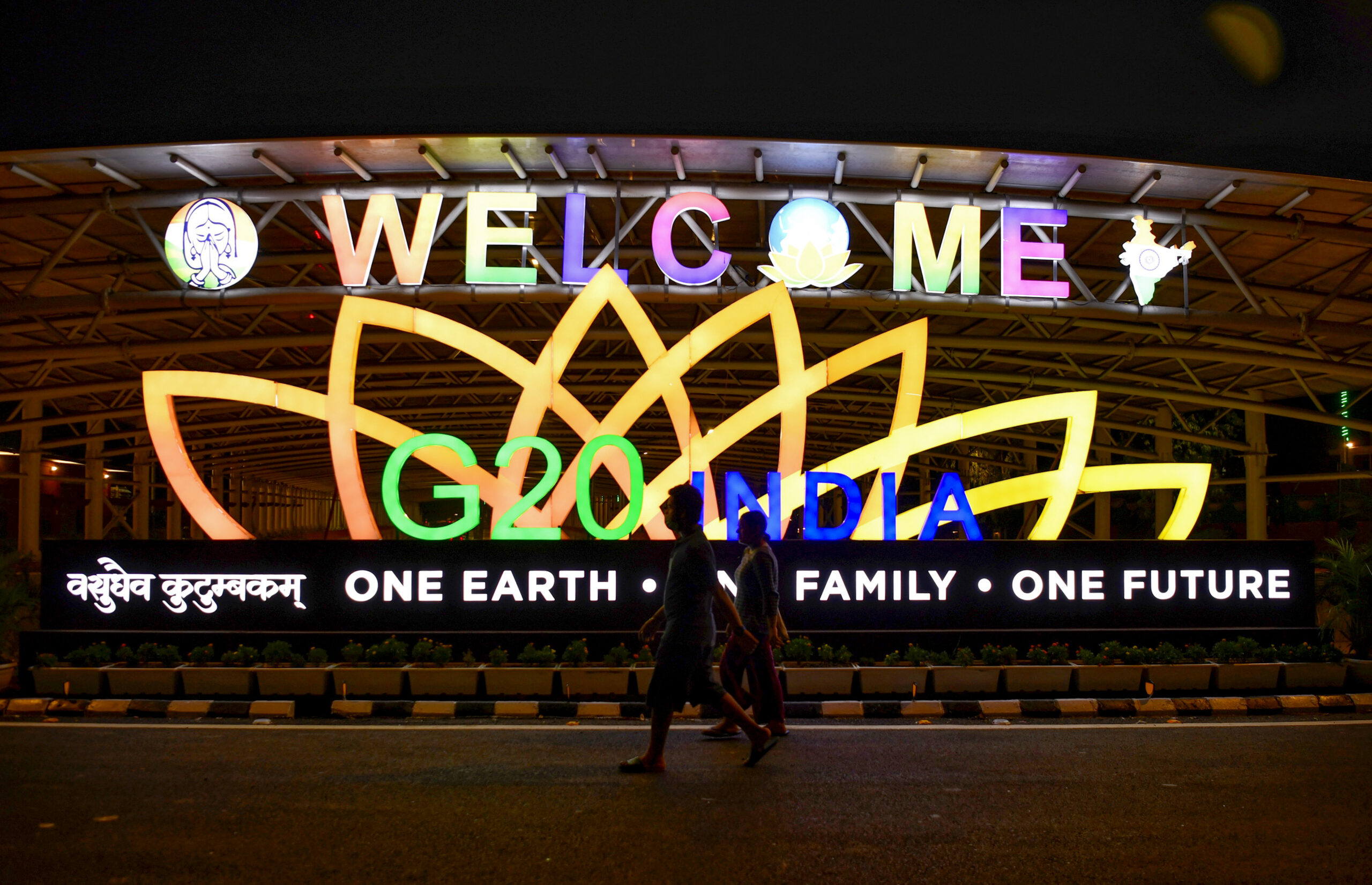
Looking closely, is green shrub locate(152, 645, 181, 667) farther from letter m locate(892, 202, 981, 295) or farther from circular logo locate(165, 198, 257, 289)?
letter m locate(892, 202, 981, 295)

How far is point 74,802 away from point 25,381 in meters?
31.4

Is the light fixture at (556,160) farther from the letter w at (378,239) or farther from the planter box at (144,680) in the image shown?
the planter box at (144,680)

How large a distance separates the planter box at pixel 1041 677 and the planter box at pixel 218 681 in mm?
7727

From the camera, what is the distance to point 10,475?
109 feet

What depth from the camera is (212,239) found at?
15680mm

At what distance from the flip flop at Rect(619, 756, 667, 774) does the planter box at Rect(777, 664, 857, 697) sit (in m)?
3.66

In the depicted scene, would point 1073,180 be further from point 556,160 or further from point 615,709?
point 615,709

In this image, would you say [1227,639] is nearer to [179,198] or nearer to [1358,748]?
[1358,748]

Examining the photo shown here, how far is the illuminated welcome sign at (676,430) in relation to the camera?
13.1m

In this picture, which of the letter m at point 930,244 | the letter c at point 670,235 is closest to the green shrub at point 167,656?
the letter c at point 670,235

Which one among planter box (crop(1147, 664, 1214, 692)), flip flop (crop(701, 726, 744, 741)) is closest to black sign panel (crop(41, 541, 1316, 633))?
planter box (crop(1147, 664, 1214, 692))

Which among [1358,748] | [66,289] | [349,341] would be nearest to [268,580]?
[349,341]

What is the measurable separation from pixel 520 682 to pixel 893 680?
12.4 ft

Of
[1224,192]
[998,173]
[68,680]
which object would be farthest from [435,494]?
[1224,192]
